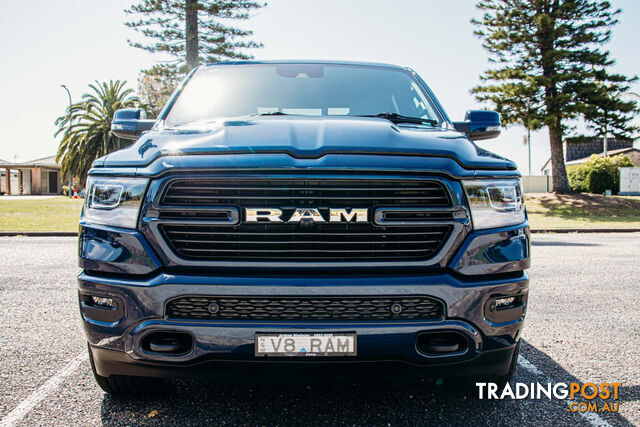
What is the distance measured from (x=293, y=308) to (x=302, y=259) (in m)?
0.22

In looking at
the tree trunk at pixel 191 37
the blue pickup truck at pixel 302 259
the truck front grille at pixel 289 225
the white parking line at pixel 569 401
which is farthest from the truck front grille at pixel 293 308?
the tree trunk at pixel 191 37

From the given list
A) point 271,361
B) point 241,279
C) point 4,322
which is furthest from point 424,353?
point 4,322

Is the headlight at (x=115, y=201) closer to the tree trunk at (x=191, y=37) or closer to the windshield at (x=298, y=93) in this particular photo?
the windshield at (x=298, y=93)

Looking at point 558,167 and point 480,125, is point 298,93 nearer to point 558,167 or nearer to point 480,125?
point 480,125

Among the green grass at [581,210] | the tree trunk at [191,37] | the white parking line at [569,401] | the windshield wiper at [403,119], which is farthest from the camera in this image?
the tree trunk at [191,37]

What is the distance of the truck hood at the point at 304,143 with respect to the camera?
221 cm

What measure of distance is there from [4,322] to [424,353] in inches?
151

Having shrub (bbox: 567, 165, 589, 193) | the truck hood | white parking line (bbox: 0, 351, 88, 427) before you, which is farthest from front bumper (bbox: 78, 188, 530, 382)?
shrub (bbox: 567, 165, 589, 193)

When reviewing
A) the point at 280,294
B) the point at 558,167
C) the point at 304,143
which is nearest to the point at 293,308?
the point at 280,294

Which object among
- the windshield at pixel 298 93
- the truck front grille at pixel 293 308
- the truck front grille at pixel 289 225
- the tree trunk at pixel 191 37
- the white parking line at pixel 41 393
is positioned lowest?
the white parking line at pixel 41 393

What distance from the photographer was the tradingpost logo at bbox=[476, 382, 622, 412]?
8.61 ft

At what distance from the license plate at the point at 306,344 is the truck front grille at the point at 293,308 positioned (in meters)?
0.07

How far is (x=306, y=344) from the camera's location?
204 cm

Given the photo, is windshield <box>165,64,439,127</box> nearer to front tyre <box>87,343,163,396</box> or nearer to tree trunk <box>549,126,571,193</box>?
front tyre <box>87,343,163,396</box>
